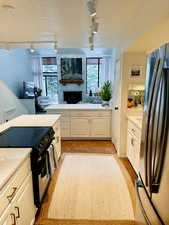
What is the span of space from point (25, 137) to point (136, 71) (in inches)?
90.3

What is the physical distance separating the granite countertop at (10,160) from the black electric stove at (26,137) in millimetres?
104

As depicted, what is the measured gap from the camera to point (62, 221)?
73.4 inches

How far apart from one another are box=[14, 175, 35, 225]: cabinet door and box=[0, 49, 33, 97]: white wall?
3.82 m

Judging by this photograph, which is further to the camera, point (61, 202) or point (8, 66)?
point (8, 66)

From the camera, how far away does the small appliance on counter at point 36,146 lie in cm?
176

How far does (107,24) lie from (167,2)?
1151 millimetres

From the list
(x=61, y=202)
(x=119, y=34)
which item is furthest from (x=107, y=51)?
(x=61, y=202)

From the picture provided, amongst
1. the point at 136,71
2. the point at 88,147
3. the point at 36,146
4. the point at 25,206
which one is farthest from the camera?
the point at 88,147

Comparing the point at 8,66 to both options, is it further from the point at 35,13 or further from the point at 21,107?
the point at 35,13

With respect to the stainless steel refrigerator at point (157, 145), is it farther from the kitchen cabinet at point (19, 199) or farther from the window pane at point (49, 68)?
the window pane at point (49, 68)

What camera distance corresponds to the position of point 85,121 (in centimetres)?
429

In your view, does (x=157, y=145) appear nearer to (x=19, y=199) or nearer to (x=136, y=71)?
(x=19, y=199)

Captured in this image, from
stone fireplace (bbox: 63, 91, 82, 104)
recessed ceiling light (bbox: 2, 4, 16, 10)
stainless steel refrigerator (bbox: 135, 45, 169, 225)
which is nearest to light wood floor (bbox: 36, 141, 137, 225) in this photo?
stainless steel refrigerator (bbox: 135, 45, 169, 225)

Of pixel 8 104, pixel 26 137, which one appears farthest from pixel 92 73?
pixel 26 137
